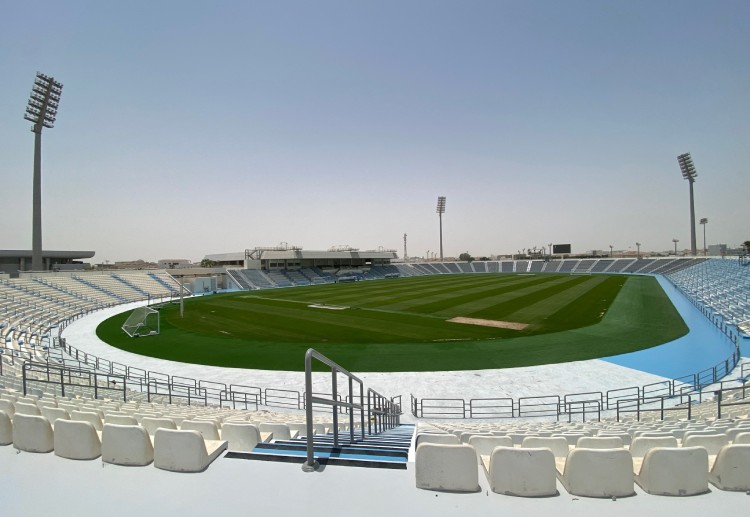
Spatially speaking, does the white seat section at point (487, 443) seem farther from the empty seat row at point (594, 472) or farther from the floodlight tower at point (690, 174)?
the floodlight tower at point (690, 174)

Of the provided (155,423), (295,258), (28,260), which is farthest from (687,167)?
(28,260)

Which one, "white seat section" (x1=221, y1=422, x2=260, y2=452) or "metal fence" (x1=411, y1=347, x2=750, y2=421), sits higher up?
"white seat section" (x1=221, y1=422, x2=260, y2=452)

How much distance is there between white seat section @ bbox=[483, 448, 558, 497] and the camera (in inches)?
123

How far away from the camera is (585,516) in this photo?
2.86 meters

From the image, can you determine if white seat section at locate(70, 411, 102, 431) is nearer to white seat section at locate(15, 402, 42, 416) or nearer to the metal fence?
white seat section at locate(15, 402, 42, 416)

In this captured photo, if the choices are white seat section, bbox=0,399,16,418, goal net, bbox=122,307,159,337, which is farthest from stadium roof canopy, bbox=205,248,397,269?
white seat section, bbox=0,399,16,418

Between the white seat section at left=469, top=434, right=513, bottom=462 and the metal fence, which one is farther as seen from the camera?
the metal fence

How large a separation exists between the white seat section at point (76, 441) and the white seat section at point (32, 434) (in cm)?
22

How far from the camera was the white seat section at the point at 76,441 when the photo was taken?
13.1 ft

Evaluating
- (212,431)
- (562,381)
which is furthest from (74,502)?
(562,381)

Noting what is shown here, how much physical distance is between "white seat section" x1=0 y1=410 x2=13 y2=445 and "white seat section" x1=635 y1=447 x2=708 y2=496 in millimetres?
6620

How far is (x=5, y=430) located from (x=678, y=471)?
6.87 metres

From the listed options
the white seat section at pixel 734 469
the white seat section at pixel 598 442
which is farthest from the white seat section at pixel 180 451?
the white seat section at pixel 734 469

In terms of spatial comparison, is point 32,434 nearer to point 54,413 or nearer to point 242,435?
point 54,413
